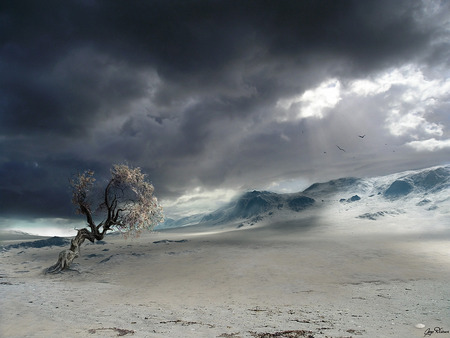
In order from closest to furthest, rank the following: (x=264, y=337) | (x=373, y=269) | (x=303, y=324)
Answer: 1. (x=264, y=337)
2. (x=303, y=324)
3. (x=373, y=269)

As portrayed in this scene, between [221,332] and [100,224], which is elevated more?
[100,224]

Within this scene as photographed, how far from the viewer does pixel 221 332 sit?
9016 mm

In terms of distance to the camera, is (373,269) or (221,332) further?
(373,269)

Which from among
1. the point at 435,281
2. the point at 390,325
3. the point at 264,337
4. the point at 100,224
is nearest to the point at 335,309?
the point at 390,325

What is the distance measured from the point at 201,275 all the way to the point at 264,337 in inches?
768

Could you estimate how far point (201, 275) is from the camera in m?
26.9

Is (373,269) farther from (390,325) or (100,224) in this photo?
(100,224)

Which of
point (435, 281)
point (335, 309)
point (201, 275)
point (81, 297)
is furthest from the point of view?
point (201, 275)

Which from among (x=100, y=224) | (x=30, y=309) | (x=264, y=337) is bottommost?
(x=264, y=337)

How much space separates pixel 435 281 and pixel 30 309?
2960 cm

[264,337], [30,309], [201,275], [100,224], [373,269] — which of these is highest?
[100,224]

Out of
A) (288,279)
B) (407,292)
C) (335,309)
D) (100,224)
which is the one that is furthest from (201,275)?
(407,292)

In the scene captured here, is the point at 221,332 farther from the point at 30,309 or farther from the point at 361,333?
the point at 30,309

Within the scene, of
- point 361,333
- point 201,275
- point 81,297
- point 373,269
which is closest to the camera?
point 361,333
